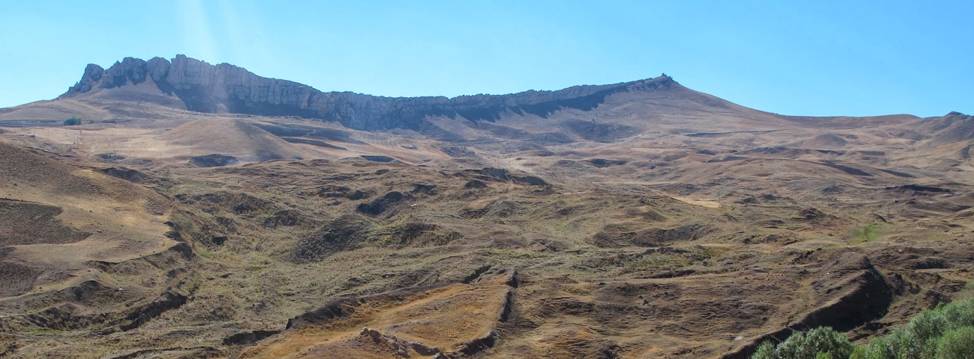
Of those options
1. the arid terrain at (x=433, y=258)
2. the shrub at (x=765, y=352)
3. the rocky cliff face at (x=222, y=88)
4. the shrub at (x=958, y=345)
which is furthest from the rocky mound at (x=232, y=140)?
the shrub at (x=958, y=345)

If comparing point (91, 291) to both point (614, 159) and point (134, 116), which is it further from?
point (134, 116)

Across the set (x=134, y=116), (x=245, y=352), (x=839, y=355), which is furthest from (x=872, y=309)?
(x=134, y=116)

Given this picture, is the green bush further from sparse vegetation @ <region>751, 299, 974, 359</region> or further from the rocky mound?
the rocky mound

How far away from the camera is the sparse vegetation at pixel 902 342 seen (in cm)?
2602

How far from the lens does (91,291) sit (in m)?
41.5

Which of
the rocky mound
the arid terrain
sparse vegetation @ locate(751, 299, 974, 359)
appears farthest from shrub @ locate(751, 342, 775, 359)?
the rocky mound

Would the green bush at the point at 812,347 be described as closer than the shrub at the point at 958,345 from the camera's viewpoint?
No

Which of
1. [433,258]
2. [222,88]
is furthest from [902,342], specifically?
[222,88]

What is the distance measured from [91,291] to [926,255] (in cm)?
4137

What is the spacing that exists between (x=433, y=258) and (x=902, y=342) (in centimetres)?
3145

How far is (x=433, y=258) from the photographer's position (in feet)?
178

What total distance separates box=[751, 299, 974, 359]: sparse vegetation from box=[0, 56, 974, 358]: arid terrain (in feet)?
12.2

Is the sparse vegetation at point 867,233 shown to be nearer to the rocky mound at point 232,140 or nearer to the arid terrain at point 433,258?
the arid terrain at point 433,258

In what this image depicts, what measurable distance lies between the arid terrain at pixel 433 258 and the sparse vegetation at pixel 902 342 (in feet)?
12.2
